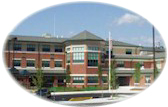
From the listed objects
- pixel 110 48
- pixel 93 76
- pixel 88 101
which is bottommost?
pixel 88 101

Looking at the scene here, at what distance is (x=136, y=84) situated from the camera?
8.62 m

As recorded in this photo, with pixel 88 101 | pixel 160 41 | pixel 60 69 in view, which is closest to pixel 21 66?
pixel 60 69

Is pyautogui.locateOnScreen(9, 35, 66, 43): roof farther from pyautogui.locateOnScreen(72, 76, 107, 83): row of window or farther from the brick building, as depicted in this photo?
pyautogui.locateOnScreen(72, 76, 107, 83): row of window

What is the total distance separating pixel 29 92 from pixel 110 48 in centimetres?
210

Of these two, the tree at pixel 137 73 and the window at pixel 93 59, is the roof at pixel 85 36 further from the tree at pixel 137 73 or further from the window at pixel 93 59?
the tree at pixel 137 73

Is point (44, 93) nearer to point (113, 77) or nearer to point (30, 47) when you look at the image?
point (30, 47)

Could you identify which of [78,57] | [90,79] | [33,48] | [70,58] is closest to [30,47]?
[33,48]

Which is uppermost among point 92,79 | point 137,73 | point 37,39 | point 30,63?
point 37,39

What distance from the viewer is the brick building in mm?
8242

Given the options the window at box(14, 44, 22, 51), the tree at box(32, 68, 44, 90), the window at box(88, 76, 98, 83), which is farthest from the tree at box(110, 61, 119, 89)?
the window at box(14, 44, 22, 51)

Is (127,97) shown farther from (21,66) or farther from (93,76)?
(21,66)

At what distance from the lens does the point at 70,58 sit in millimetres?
8836

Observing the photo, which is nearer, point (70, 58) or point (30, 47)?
point (30, 47)

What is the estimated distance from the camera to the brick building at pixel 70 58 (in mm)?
8242
